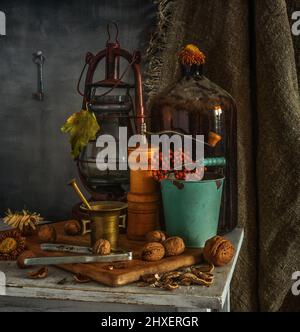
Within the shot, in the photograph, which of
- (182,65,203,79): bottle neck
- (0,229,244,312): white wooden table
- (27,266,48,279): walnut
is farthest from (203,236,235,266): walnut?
(182,65,203,79): bottle neck

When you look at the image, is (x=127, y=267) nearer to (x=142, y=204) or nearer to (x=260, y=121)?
(x=142, y=204)

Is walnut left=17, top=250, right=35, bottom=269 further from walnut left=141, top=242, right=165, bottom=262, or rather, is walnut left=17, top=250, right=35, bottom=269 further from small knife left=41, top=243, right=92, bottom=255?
walnut left=141, top=242, right=165, bottom=262

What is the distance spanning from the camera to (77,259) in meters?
0.79

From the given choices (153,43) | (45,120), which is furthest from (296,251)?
(45,120)

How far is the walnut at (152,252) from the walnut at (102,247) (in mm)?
65

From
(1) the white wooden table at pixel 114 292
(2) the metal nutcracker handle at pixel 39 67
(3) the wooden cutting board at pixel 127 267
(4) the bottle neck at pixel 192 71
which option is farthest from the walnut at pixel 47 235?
(2) the metal nutcracker handle at pixel 39 67

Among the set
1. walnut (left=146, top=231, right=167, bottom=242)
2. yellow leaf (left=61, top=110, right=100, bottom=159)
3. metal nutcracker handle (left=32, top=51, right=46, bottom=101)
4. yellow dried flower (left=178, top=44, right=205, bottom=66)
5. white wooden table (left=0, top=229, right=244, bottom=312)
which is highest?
metal nutcracker handle (left=32, top=51, right=46, bottom=101)

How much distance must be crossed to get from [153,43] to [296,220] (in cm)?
63

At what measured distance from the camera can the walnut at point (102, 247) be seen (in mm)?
818

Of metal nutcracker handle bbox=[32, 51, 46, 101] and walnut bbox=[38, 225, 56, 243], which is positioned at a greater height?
metal nutcracker handle bbox=[32, 51, 46, 101]

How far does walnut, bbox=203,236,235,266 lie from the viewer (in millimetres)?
811

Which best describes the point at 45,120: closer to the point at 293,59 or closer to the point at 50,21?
the point at 50,21

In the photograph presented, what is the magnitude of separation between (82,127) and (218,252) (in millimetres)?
418

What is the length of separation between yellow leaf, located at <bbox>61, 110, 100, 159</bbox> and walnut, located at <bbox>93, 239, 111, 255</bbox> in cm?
27
